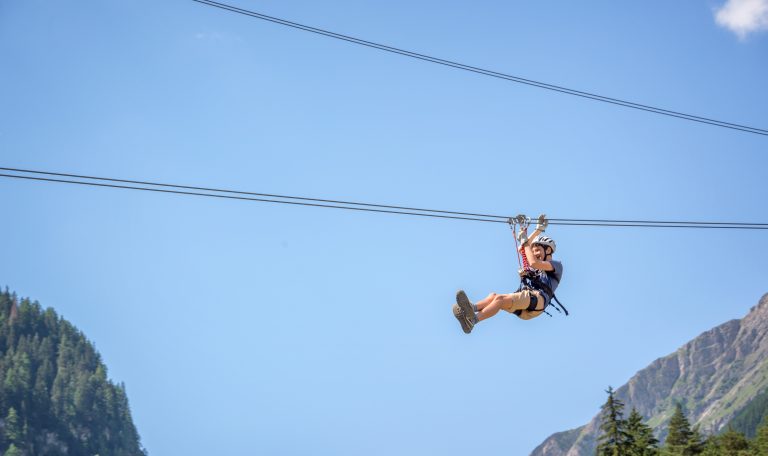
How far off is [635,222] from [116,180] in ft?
34.0

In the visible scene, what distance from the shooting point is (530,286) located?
20.0 m

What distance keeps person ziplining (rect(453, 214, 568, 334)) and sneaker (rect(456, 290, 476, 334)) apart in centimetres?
2

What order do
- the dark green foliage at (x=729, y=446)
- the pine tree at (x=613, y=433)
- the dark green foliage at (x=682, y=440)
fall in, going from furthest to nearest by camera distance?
1. the dark green foliage at (x=682, y=440)
2. the dark green foliage at (x=729, y=446)
3. the pine tree at (x=613, y=433)

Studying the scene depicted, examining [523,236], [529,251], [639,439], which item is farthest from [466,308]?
[639,439]

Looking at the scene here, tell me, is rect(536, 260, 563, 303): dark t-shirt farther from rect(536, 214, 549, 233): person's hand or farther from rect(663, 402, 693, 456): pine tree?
rect(663, 402, 693, 456): pine tree

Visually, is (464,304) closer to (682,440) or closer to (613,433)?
(613,433)

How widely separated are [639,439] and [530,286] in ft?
123

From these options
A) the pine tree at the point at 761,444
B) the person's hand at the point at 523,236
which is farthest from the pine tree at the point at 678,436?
the person's hand at the point at 523,236

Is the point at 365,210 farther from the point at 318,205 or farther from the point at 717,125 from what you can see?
the point at 717,125

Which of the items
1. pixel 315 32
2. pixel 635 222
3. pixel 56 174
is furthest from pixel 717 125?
pixel 56 174

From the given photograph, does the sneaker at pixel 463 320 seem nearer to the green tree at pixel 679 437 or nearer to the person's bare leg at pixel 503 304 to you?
the person's bare leg at pixel 503 304

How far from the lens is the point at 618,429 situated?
51.5 meters

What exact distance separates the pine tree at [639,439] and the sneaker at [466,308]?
34.6 m

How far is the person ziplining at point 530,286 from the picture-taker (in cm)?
1919
